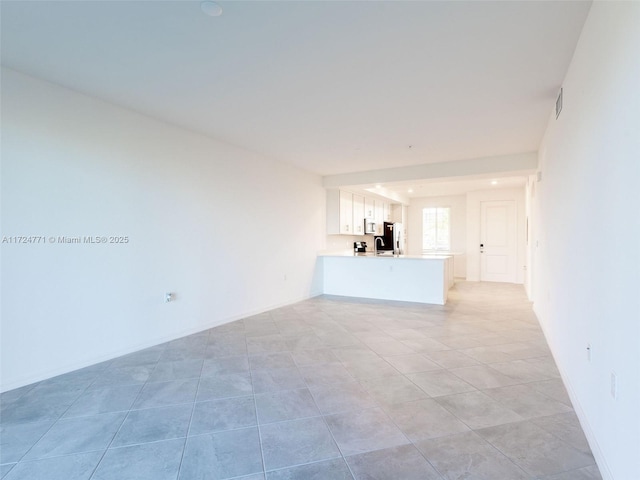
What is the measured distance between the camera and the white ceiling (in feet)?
6.51

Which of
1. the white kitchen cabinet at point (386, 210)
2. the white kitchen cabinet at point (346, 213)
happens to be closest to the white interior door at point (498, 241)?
the white kitchen cabinet at point (386, 210)

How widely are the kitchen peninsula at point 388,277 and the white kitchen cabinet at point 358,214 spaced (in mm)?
959

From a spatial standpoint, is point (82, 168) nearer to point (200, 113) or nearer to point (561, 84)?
point (200, 113)

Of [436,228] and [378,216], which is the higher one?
[378,216]

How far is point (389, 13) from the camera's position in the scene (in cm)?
197

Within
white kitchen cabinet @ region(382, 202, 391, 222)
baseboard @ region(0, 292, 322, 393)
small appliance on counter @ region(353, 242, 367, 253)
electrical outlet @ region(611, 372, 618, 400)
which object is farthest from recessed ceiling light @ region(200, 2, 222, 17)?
white kitchen cabinet @ region(382, 202, 391, 222)

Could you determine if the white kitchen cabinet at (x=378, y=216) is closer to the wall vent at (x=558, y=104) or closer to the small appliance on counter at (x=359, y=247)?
the small appliance on counter at (x=359, y=247)

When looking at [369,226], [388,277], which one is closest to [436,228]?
[369,226]

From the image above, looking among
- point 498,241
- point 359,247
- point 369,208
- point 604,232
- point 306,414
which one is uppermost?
point 369,208

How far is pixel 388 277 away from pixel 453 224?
4647 millimetres

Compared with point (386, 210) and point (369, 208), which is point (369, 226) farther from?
point (386, 210)

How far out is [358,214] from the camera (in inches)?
302

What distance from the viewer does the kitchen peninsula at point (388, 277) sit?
5.73 metres

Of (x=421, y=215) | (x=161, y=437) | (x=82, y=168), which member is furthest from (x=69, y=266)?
(x=421, y=215)
